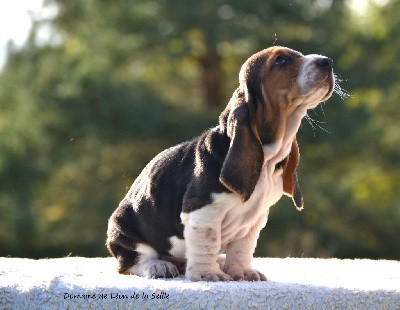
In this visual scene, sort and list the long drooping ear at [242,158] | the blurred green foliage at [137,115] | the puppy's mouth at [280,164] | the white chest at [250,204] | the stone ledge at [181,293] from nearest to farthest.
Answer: the stone ledge at [181,293] → the long drooping ear at [242,158] → the white chest at [250,204] → the puppy's mouth at [280,164] → the blurred green foliage at [137,115]

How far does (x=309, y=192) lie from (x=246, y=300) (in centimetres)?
1003

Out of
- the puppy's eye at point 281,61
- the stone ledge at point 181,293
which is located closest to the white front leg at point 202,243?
the stone ledge at point 181,293

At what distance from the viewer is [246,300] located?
3.42m

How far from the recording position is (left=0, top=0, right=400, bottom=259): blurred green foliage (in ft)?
41.0

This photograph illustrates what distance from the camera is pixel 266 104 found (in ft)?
12.4

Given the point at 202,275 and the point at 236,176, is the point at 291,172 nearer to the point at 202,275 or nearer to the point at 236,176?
the point at 236,176

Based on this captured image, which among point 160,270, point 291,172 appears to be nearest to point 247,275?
point 160,270

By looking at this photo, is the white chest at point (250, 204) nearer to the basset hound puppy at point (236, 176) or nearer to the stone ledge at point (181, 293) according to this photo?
the basset hound puppy at point (236, 176)

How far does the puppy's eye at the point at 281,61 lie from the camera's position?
3803 mm

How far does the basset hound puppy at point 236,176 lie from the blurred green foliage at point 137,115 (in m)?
8.31

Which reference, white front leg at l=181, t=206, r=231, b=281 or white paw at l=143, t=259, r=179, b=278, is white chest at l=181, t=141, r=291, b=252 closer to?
white front leg at l=181, t=206, r=231, b=281

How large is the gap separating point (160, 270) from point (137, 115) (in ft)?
28.2

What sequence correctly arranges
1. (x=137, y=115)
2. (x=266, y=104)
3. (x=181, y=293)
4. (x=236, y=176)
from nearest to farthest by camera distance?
(x=181, y=293) < (x=236, y=176) < (x=266, y=104) < (x=137, y=115)

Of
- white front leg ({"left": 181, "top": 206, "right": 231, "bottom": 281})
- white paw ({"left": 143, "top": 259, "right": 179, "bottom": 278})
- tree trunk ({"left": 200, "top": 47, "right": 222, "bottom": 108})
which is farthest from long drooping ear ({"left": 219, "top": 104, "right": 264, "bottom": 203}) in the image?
tree trunk ({"left": 200, "top": 47, "right": 222, "bottom": 108})
